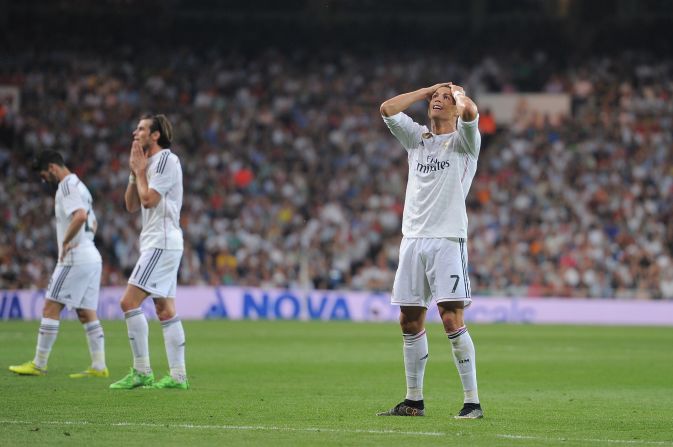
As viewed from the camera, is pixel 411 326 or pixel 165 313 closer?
pixel 411 326

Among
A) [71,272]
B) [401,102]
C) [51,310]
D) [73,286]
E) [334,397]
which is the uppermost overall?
[401,102]

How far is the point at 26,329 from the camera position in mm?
24078

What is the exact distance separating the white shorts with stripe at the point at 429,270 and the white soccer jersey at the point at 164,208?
10.7 ft

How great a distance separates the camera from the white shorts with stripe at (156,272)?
12.1m

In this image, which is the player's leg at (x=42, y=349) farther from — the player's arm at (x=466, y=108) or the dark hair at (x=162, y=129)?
the player's arm at (x=466, y=108)

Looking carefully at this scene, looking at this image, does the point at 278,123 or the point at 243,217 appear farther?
the point at 278,123

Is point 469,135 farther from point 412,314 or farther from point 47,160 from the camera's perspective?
point 47,160

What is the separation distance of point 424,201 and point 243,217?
84.4 feet

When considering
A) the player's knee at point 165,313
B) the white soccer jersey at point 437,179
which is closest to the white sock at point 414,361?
the white soccer jersey at point 437,179

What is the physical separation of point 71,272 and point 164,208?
2.41m

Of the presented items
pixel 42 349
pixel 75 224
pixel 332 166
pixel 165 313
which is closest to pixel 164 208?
pixel 165 313

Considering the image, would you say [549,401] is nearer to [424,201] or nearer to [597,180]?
[424,201]

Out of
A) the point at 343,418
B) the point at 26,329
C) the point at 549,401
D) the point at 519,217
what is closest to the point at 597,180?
the point at 519,217

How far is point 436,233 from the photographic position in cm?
988
